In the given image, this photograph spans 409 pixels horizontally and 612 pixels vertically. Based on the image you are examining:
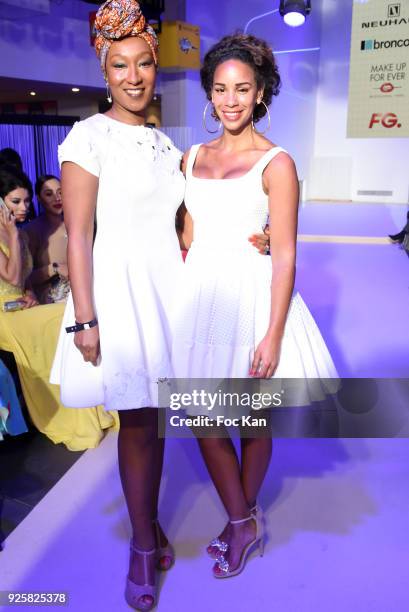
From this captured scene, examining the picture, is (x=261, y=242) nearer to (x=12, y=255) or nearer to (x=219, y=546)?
(x=219, y=546)

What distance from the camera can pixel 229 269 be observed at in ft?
5.08

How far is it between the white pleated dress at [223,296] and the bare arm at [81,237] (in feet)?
0.88

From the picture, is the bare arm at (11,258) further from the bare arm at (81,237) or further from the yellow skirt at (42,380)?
the bare arm at (81,237)

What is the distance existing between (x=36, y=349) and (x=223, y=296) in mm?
1333

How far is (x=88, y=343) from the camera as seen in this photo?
4.68 feet

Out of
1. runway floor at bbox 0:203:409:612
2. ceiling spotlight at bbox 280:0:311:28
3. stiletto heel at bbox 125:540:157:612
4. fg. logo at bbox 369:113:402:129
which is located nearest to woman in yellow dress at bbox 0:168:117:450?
runway floor at bbox 0:203:409:612

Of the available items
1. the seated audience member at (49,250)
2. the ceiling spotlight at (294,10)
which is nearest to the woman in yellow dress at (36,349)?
the seated audience member at (49,250)

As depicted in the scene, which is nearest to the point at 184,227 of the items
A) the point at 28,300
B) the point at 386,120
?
the point at 28,300

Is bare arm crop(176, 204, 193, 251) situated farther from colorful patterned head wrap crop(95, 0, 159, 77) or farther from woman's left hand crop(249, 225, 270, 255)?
colorful patterned head wrap crop(95, 0, 159, 77)

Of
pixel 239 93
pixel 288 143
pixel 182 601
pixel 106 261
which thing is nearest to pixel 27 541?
pixel 182 601

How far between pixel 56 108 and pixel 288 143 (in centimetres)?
495

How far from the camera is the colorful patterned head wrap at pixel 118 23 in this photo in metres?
1.37

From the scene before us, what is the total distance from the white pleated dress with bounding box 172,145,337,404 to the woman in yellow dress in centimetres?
111

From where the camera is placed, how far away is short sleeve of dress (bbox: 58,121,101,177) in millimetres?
1349
